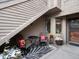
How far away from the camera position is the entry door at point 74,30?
721cm

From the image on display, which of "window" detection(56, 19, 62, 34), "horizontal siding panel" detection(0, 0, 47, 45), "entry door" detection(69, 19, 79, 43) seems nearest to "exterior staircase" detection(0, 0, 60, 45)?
"horizontal siding panel" detection(0, 0, 47, 45)

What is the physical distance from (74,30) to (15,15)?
14.9ft

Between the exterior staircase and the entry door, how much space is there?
2693 millimetres

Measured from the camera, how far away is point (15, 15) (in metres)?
4.95

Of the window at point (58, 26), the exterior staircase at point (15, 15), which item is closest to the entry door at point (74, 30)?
the window at point (58, 26)

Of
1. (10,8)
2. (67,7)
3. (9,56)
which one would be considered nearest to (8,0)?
(10,8)

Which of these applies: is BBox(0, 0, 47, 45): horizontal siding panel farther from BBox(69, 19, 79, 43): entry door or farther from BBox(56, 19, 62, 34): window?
BBox(69, 19, 79, 43): entry door

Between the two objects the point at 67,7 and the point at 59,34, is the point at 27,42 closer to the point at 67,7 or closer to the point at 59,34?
the point at 59,34

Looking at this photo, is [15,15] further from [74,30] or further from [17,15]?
[74,30]

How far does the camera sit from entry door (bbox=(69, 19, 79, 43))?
7.21 metres

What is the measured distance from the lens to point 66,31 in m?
8.03

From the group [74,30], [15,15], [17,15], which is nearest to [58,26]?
[74,30]

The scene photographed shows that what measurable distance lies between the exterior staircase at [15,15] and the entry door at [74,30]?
2.69m

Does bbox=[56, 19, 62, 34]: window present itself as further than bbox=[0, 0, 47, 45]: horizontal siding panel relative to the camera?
Yes
